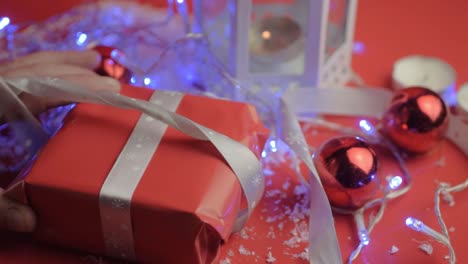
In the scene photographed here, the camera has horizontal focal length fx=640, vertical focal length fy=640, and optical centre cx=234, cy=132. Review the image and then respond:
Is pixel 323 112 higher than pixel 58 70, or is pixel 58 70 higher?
pixel 58 70

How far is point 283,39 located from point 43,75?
42 centimetres

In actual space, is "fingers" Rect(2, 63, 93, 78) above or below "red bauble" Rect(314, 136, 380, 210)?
above

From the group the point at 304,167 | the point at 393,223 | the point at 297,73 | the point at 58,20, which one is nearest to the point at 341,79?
the point at 297,73

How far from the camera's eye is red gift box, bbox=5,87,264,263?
2.61 ft

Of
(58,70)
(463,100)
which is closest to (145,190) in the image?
(58,70)

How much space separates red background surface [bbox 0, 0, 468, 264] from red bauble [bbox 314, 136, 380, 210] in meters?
0.05

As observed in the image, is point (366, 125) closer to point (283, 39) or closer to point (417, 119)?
point (417, 119)

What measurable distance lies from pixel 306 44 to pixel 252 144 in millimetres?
240

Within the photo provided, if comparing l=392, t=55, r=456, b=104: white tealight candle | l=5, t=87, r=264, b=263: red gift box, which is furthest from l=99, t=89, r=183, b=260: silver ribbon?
l=392, t=55, r=456, b=104: white tealight candle

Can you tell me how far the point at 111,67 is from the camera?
3.46ft

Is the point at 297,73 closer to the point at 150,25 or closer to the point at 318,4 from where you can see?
the point at 318,4

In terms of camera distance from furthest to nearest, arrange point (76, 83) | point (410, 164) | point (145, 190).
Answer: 1. point (410, 164)
2. point (76, 83)
3. point (145, 190)

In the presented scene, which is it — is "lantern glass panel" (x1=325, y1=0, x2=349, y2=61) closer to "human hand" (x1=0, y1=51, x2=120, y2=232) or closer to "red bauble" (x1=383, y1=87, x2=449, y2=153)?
"red bauble" (x1=383, y1=87, x2=449, y2=153)

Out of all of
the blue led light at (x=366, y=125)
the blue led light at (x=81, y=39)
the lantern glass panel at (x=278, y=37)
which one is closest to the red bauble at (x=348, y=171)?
the blue led light at (x=366, y=125)
